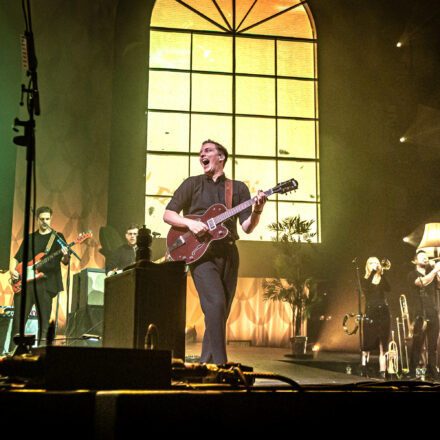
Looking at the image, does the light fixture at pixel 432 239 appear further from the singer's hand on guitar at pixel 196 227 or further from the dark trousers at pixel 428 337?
the singer's hand on guitar at pixel 196 227

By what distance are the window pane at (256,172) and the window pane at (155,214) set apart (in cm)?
145

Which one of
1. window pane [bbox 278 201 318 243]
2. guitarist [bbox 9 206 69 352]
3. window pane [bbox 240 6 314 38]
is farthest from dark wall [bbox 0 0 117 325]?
window pane [bbox 278 201 318 243]

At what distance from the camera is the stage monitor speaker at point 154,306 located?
3184 mm

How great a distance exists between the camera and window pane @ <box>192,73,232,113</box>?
1079 centimetres

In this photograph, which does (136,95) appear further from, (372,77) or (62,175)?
(372,77)

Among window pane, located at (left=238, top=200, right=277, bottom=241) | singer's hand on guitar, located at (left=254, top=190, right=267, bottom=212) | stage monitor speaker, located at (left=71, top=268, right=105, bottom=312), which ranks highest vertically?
window pane, located at (left=238, top=200, right=277, bottom=241)

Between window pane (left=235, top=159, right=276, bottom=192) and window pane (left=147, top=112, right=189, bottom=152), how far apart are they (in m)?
1.06

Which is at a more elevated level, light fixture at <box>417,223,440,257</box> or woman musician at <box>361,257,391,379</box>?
light fixture at <box>417,223,440,257</box>

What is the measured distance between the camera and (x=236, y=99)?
10.9m

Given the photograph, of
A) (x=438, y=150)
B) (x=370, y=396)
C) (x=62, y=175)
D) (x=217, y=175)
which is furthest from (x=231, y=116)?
(x=370, y=396)

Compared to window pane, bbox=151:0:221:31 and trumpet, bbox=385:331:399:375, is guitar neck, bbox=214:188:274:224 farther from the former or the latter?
window pane, bbox=151:0:221:31

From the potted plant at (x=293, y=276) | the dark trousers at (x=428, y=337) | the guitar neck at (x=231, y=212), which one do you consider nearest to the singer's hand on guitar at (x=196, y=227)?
the guitar neck at (x=231, y=212)

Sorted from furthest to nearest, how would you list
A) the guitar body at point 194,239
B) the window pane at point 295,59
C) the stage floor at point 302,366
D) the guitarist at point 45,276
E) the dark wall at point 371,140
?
the window pane at point 295,59, the dark wall at point 371,140, the guitarist at point 45,276, the stage floor at point 302,366, the guitar body at point 194,239

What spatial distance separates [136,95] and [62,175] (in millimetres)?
2152
